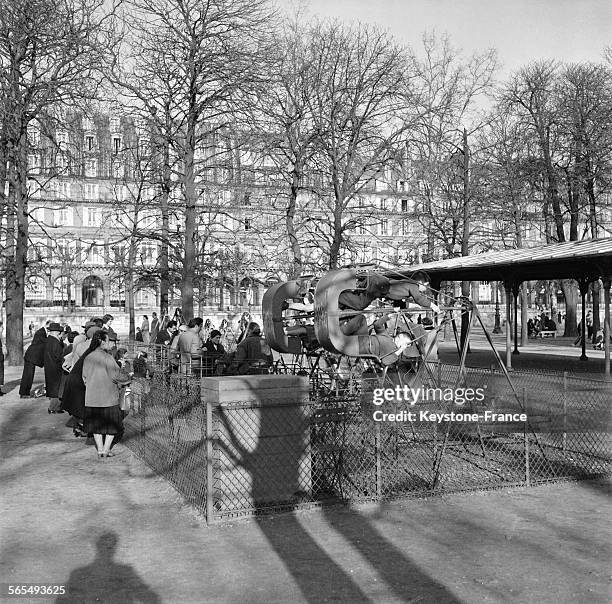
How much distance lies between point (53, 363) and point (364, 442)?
9035 mm

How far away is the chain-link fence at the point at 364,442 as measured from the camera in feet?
25.5

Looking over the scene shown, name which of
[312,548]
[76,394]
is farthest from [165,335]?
[312,548]

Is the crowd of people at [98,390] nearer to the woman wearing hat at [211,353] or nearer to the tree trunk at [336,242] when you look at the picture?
the woman wearing hat at [211,353]

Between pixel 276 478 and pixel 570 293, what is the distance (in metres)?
38.3

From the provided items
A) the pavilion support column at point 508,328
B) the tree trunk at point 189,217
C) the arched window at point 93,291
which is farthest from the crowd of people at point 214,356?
the arched window at point 93,291

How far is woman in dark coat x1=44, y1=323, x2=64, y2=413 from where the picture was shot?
15.4 metres

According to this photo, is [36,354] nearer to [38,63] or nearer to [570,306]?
[38,63]

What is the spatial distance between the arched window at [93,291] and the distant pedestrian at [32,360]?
59289 mm

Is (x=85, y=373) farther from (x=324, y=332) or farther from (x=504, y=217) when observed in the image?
(x=504, y=217)

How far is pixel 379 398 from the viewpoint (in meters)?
9.15

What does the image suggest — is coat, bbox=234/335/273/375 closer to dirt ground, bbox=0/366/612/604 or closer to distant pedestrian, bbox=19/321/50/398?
distant pedestrian, bbox=19/321/50/398

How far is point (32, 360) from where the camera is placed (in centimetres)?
1678

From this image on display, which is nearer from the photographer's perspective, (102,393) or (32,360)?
(102,393)

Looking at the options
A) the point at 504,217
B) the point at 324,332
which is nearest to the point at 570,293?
the point at 504,217
